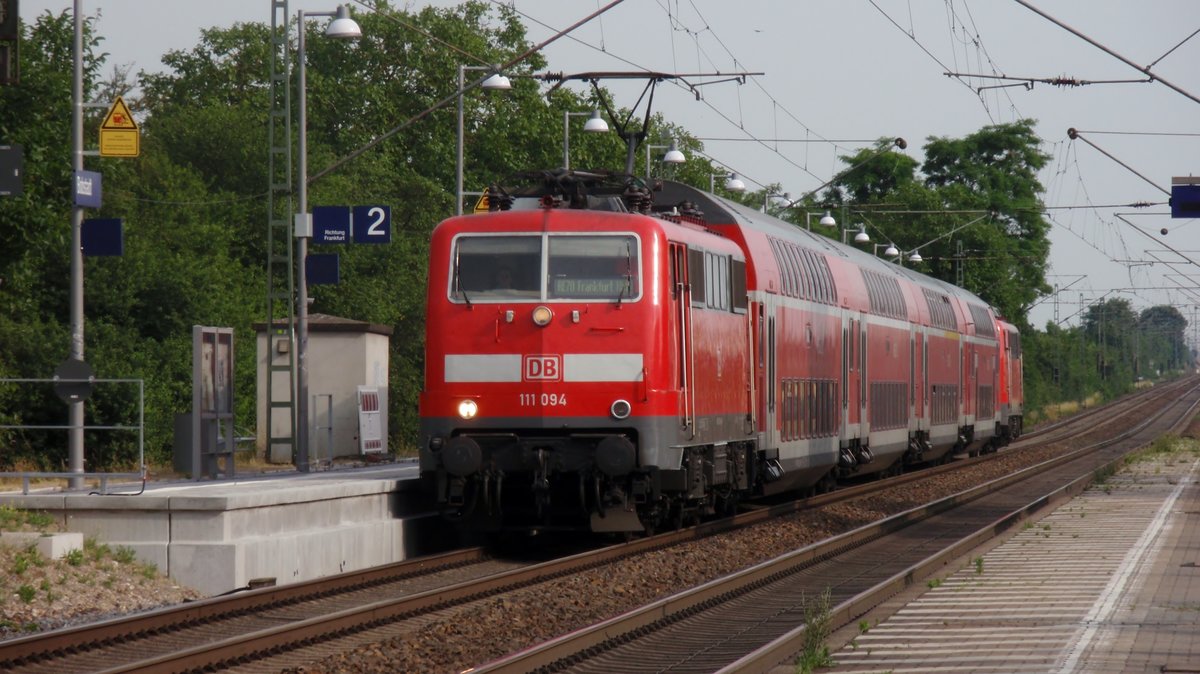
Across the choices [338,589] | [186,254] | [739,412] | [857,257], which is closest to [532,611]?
[338,589]

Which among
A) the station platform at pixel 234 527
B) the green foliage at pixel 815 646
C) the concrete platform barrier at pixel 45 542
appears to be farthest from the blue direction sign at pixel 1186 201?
the concrete platform barrier at pixel 45 542

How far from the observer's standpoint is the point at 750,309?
69.5ft

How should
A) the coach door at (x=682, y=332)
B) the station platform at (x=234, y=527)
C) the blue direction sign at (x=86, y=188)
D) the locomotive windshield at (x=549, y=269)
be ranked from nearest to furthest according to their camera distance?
1. the station platform at (x=234, y=527)
2. the locomotive windshield at (x=549, y=269)
3. the coach door at (x=682, y=332)
4. the blue direction sign at (x=86, y=188)

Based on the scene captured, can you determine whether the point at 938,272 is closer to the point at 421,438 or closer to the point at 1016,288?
the point at 1016,288

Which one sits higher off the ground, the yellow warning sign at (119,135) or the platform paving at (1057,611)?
the yellow warning sign at (119,135)

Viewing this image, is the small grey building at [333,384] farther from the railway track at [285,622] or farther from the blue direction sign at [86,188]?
the railway track at [285,622]

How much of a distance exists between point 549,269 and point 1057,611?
6496 mm

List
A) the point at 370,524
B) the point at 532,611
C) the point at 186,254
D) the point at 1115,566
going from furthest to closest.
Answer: the point at 186,254
the point at 370,524
the point at 1115,566
the point at 532,611

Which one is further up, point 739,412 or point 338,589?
point 739,412

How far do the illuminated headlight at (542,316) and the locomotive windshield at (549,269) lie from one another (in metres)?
0.15

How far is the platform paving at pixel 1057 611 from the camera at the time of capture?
10500 millimetres

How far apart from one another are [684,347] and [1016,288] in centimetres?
7166

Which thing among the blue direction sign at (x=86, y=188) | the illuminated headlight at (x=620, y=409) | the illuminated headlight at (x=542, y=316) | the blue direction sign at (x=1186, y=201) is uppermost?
the blue direction sign at (x=1186, y=201)

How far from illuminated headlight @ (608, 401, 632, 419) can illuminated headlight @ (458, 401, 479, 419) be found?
52.4 inches
